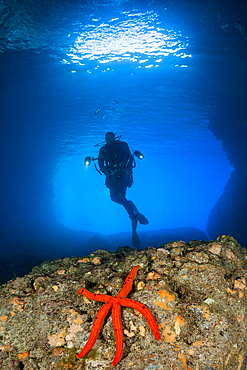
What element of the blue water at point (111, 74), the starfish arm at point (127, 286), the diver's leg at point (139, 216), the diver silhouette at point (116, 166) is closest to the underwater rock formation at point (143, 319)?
the starfish arm at point (127, 286)

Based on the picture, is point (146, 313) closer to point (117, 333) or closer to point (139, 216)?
point (117, 333)

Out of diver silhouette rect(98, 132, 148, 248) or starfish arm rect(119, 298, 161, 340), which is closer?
starfish arm rect(119, 298, 161, 340)

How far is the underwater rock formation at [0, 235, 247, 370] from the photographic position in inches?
74.6

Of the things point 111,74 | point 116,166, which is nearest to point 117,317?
point 116,166

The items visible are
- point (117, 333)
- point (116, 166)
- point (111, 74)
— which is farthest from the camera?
point (111, 74)

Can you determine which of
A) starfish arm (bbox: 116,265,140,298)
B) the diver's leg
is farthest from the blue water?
Answer: starfish arm (bbox: 116,265,140,298)

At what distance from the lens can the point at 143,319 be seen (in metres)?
2.08

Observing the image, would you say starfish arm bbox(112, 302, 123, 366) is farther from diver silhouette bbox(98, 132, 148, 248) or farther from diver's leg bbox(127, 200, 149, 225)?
diver silhouette bbox(98, 132, 148, 248)

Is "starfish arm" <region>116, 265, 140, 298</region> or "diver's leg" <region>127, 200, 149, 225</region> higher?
"diver's leg" <region>127, 200, 149, 225</region>

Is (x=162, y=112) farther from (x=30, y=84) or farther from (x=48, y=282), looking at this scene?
(x=48, y=282)

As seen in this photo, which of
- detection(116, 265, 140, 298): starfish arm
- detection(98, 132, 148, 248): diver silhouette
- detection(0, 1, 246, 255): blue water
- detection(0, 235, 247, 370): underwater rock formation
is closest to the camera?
detection(0, 235, 247, 370): underwater rock formation

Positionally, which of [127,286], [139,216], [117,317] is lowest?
[117,317]

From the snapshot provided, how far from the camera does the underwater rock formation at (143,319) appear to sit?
1895 mm

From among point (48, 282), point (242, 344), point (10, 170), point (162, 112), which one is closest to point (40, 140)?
point (10, 170)
